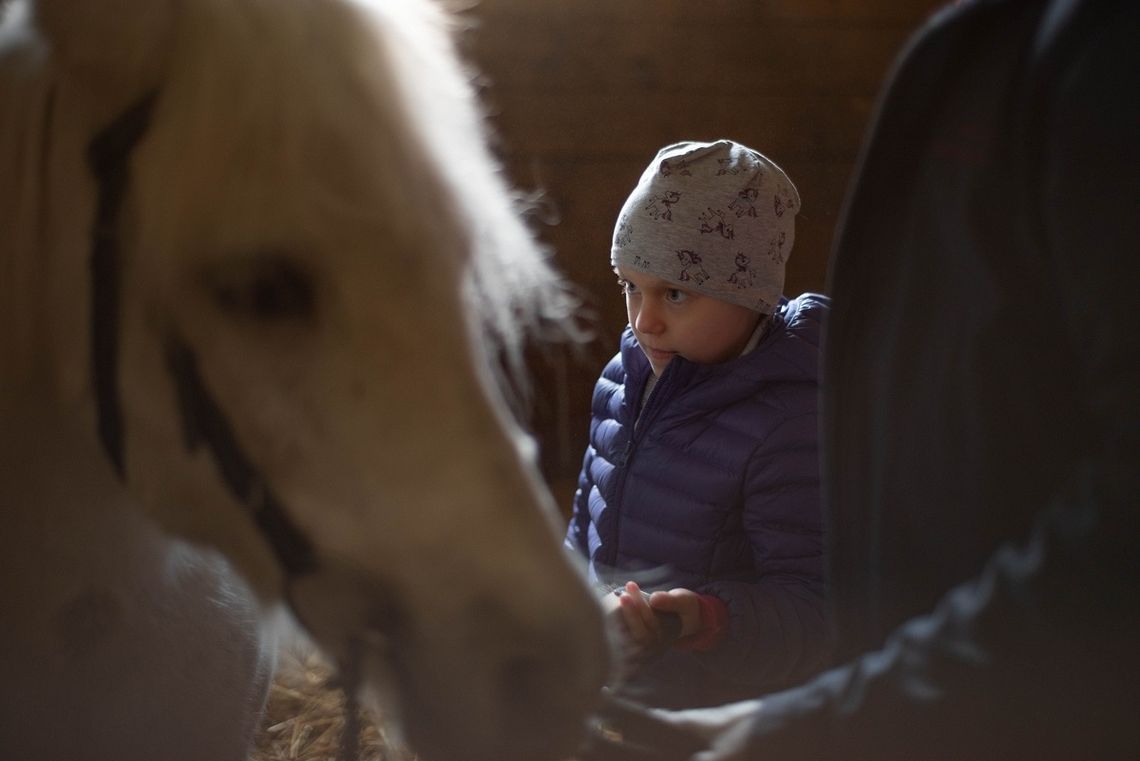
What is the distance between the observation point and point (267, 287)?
384 millimetres

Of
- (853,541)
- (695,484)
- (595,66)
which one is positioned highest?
(595,66)

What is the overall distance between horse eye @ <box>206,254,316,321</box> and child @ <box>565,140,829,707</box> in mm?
526

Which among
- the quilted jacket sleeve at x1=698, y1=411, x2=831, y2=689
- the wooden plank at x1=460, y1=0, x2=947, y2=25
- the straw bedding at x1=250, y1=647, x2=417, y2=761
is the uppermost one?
the wooden plank at x1=460, y1=0, x2=947, y2=25

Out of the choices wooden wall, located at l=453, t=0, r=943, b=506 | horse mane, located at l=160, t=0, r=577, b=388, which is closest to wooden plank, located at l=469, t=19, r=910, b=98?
wooden wall, located at l=453, t=0, r=943, b=506

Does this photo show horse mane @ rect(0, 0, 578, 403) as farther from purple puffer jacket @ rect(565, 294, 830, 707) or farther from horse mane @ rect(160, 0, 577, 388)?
purple puffer jacket @ rect(565, 294, 830, 707)

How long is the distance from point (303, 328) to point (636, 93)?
178 cm

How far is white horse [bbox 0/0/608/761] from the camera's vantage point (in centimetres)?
38

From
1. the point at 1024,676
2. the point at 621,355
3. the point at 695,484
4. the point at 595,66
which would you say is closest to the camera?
the point at 1024,676

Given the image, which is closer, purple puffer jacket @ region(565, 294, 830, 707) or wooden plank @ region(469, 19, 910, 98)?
purple puffer jacket @ region(565, 294, 830, 707)

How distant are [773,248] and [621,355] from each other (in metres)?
0.23

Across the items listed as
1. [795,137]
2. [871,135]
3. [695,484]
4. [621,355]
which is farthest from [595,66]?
[871,135]

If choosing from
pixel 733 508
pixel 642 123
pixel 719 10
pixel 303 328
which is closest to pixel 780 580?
pixel 733 508

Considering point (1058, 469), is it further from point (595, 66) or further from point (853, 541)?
point (595, 66)

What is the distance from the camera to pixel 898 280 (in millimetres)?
445
